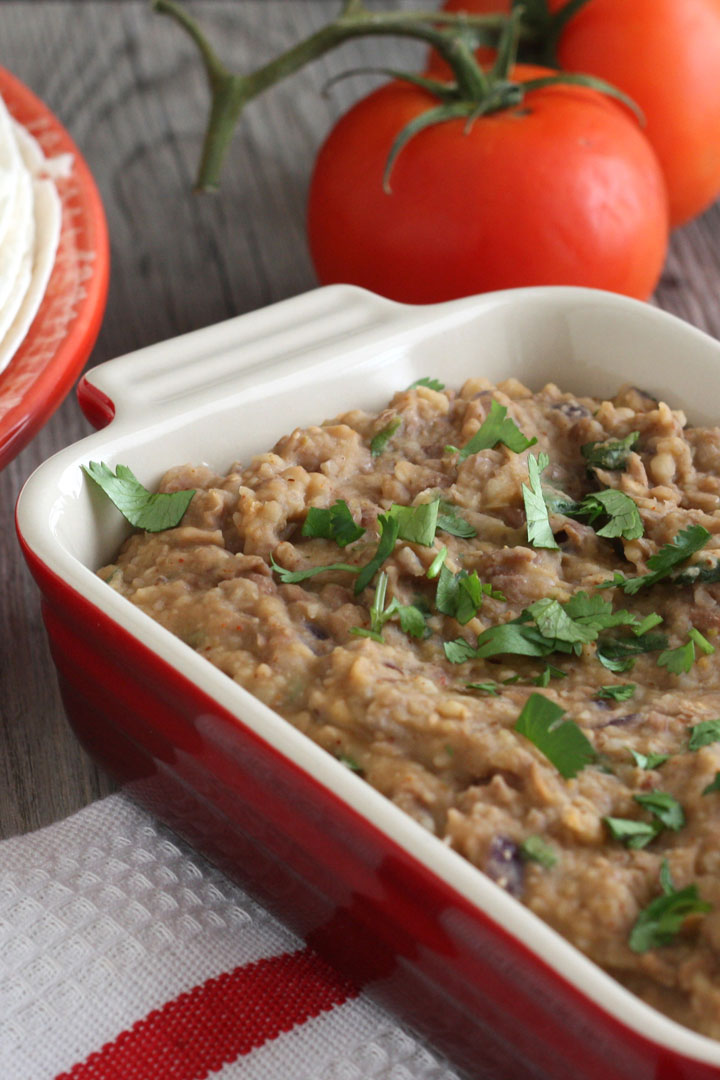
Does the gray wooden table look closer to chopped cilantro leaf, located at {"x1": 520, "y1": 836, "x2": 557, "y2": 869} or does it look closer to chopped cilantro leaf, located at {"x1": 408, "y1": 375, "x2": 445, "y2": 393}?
chopped cilantro leaf, located at {"x1": 408, "y1": 375, "x2": 445, "y2": 393}

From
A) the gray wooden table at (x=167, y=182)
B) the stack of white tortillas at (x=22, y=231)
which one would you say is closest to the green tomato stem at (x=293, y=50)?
the gray wooden table at (x=167, y=182)

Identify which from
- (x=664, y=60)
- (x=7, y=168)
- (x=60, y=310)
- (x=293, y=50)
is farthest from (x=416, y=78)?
(x=60, y=310)

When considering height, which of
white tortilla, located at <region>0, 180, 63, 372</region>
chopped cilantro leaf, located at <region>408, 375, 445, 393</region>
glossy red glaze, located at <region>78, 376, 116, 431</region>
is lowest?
chopped cilantro leaf, located at <region>408, 375, 445, 393</region>

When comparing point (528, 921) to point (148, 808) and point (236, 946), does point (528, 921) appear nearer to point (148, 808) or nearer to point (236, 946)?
point (236, 946)

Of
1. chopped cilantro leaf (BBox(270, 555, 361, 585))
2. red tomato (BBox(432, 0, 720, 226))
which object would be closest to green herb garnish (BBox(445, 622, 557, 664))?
chopped cilantro leaf (BBox(270, 555, 361, 585))

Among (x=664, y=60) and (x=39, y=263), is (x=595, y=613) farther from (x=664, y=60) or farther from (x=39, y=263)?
(x=664, y=60)
